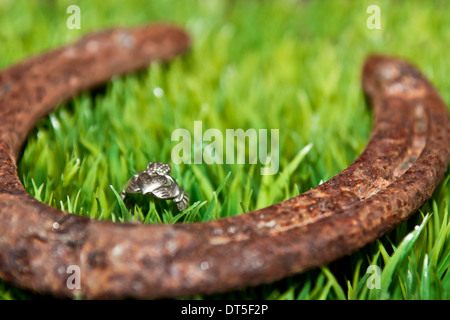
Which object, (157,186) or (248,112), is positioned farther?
(248,112)

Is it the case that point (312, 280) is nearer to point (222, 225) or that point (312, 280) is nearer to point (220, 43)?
point (222, 225)

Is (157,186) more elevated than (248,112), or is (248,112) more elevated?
(248,112)
